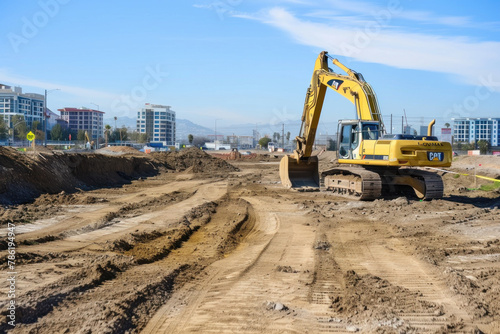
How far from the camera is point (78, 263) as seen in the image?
7.18 metres

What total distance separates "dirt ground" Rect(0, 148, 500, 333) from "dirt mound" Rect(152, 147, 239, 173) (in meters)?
22.8

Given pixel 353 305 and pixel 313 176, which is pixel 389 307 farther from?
pixel 313 176

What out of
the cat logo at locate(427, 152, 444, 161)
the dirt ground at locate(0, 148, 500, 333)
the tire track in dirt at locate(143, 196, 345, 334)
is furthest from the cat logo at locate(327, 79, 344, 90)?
the tire track in dirt at locate(143, 196, 345, 334)

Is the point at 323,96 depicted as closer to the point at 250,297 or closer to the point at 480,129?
the point at 250,297

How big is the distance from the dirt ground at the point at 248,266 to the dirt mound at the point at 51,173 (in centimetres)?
14

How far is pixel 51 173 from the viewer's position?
19.3 metres

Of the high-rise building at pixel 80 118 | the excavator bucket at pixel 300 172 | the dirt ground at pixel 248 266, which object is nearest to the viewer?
the dirt ground at pixel 248 266

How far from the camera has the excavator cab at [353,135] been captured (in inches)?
679

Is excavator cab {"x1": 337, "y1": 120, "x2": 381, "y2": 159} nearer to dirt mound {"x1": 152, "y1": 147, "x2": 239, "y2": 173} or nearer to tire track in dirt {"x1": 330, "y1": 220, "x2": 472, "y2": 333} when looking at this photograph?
tire track in dirt {"x1": 330, "y1": 220, "x2": 472, "y2": 333}

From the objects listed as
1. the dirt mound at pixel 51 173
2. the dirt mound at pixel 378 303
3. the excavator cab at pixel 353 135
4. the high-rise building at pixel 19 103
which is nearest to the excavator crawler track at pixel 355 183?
the excavator cab at pixel 353 135

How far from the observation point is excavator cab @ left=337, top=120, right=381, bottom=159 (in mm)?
17250

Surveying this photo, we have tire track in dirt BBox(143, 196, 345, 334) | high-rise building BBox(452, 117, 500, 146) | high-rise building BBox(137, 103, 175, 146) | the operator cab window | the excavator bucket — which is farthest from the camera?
high-rise building BBox(137, 103, 175, 146)

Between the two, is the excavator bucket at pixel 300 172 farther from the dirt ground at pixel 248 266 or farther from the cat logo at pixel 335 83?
the dirt ground at pixel 248 266

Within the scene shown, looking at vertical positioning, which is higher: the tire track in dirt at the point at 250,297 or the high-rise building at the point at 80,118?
the high-rise building at the point at 80,118
